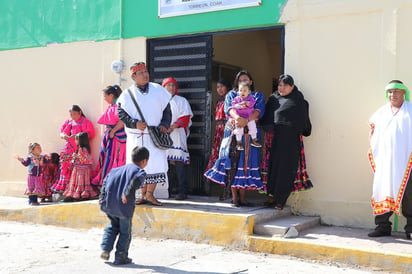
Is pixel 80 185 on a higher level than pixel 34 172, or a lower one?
lower

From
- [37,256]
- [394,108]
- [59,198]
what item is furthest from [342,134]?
[59,198]

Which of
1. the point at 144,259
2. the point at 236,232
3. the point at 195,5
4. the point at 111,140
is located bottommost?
the point at 144,259

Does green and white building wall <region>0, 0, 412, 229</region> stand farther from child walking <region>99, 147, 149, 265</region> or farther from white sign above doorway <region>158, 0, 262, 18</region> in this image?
child walking <region>99, 147, 149, 265</region>

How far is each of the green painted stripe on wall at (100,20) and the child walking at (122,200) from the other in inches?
117

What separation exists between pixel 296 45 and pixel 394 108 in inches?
64.9

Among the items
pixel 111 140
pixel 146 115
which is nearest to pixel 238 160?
pixel 146 115

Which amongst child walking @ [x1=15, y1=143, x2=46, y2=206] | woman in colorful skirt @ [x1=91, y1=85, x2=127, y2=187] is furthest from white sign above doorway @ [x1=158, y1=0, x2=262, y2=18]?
child walking @ [x1=15, y1=143, x2=46, y2=206]

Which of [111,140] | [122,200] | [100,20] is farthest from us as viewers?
[100,20]

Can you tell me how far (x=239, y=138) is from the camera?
252 inches

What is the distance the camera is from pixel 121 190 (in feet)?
16.3

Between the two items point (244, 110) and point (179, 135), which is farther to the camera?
point (179, 135)

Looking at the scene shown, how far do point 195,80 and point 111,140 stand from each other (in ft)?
5.43

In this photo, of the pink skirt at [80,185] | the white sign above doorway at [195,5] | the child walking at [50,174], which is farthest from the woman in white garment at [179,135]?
the child walking at [50,174]

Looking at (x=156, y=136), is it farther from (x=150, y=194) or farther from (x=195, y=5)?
(x=195, y=5)
